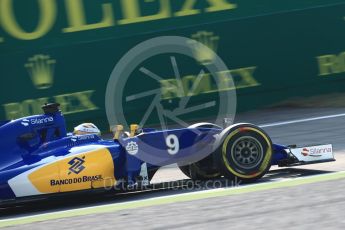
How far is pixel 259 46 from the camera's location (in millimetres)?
15930

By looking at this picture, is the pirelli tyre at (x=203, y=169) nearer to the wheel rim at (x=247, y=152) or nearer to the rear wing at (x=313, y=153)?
the wheel rim at (x=247, y=152)

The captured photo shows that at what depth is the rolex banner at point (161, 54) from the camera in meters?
14.3

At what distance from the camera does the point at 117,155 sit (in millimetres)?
8656

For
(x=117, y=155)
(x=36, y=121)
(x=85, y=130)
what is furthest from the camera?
(x=85, y=130)

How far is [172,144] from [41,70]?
591cm

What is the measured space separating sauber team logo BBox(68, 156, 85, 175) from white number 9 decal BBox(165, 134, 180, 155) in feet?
3.38

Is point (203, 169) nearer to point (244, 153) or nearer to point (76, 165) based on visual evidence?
point (244, 153)

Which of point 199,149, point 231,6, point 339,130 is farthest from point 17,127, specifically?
point 231,6

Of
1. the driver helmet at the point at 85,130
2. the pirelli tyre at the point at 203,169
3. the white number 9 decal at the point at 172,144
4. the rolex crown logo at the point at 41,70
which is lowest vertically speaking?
the pirelli tyre at the point at 203,169

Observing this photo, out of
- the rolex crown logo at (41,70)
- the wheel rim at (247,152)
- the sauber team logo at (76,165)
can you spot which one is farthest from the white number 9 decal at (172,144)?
the rolex crown logo at (41,70)

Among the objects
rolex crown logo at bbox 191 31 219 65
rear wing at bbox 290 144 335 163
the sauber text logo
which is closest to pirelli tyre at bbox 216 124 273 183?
rear wing at bbox 290 144 335 163

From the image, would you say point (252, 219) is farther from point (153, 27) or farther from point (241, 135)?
point (153, 27)

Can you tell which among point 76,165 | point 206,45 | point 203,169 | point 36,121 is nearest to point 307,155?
point 203,169

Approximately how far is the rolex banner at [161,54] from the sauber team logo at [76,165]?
19.1 ft
